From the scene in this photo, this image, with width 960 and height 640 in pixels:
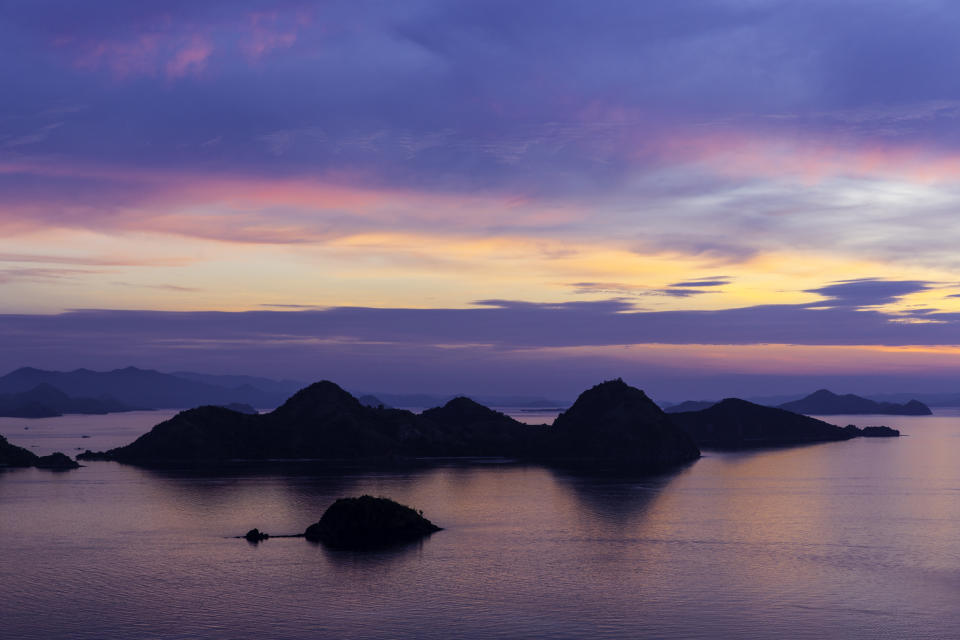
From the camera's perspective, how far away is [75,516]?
6294 inches

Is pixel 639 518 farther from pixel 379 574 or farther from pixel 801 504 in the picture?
pixel 379 574

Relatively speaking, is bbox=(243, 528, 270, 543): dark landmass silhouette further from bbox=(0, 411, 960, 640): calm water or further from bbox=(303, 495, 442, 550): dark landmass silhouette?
bbox=(303, 495, 442, 550): dark landmass silhouette

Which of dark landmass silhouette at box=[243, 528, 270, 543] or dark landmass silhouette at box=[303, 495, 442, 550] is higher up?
dark landmass silhouette at box=[303, 495, 442, 550]

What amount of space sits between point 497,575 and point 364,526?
91.0ft

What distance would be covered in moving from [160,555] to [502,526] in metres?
56.2

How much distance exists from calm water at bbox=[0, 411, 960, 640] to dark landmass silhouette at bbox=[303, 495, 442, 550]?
3991mm

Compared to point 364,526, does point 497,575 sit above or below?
below

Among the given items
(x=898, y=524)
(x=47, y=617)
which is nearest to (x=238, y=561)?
(x=47, y=617)

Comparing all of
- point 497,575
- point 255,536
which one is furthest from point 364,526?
point 497,575

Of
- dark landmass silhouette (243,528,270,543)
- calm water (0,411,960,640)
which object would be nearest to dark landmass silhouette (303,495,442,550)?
calm water (0,411,960,640)

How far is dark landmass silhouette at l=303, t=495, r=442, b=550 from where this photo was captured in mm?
129250

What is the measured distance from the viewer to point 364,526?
130750 millimetres

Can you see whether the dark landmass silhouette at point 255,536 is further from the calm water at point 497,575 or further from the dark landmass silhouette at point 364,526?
the dark landmass silhouette at point 364,526

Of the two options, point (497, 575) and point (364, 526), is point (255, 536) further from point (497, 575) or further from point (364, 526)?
point (497, 575)
